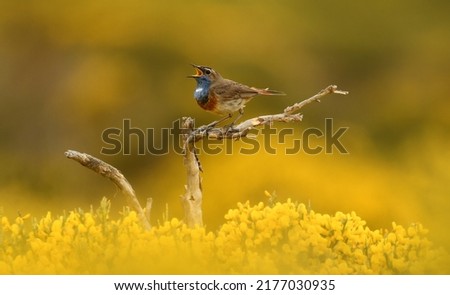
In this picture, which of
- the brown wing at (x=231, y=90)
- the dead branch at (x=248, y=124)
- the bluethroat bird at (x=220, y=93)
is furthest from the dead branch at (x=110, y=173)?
the brown wing at (x=231, y=90)

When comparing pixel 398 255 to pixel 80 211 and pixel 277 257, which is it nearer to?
pixel 277 257

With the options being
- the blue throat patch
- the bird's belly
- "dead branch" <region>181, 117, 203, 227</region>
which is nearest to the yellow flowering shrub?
"dead branch" <region>181, 117, 203, 227</region>

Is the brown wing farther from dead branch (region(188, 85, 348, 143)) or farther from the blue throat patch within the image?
dead branch (region(188, 85, 348, 143))

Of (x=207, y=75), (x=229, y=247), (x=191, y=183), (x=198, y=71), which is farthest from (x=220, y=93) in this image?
(x=229, y=247)

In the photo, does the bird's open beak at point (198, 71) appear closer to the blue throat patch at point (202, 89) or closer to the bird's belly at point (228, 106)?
the blue throat patch at point (202, 89)
